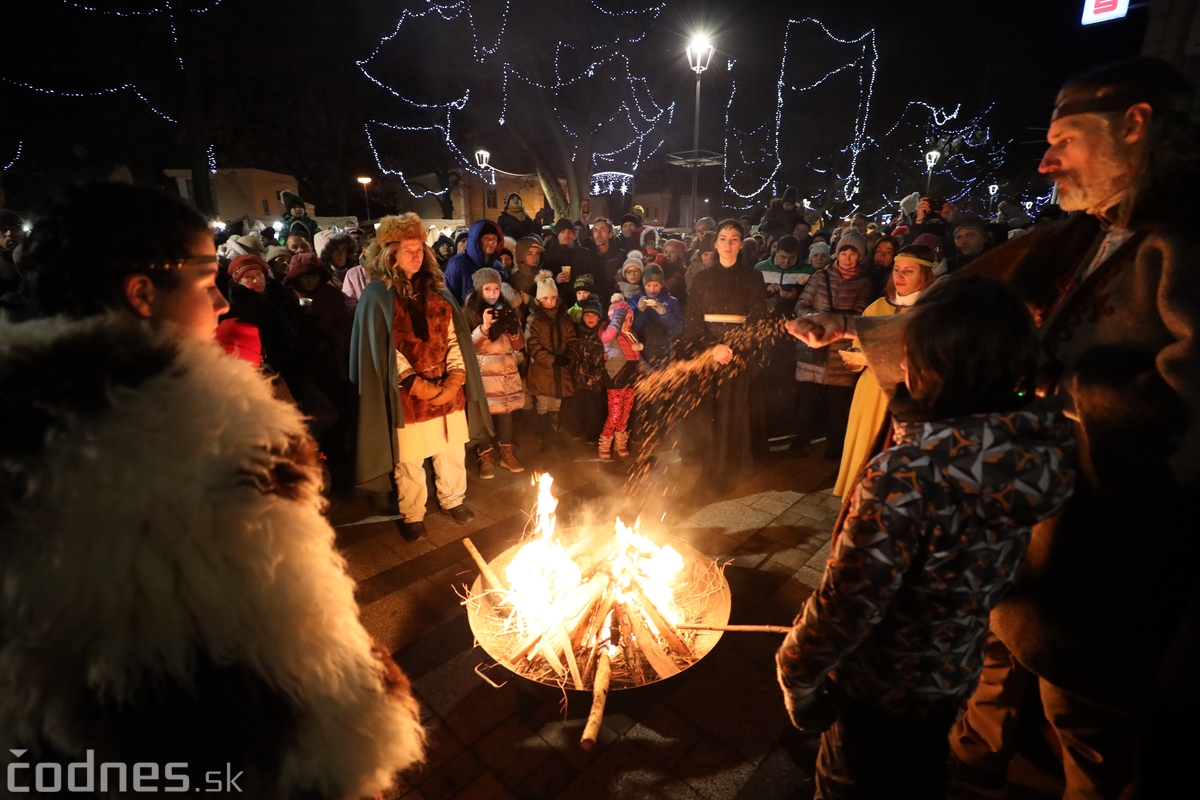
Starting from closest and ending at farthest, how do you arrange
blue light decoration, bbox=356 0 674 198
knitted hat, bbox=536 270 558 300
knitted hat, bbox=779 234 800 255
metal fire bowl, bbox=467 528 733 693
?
metal fire bowl, bbox=467 528 733 693, knitted hat, bbox=536 270 558 300, knitted hat, bbox=779 234 800 255, blue light decoration, bbox=356 0 674 198

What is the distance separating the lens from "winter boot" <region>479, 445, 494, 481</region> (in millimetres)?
5992

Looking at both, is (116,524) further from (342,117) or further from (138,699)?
(342,117)

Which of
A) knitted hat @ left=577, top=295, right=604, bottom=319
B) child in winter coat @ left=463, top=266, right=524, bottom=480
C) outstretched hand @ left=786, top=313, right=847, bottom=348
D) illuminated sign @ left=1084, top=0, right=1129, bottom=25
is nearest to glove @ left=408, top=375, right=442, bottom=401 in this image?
child in winter coat @ left=463, top=266, right=524, bottom=480

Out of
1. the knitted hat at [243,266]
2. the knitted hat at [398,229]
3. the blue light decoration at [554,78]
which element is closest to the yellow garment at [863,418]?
the knitted hat at [398,229]

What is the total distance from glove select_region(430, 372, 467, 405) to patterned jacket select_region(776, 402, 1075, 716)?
11.4 feet

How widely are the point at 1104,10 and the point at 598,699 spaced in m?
10.1

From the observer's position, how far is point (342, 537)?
4.81m

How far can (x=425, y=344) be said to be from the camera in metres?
4.52

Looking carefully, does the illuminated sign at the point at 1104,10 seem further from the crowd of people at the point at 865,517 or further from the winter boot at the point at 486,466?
the winter boot at the point at 486,466

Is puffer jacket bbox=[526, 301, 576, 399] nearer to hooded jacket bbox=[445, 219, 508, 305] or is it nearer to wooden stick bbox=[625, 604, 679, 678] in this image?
hooded jacket bbox=[445, 219, 508, 305]

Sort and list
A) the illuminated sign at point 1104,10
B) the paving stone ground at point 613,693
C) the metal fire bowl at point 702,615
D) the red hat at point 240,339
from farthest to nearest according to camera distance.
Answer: the illuminated sign at point 1104,10 → the red hat at point 240,339 → the metal fire bowl at point 702,615 → the paving stone ground at point 613,693

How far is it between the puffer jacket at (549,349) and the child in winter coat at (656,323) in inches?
31.9

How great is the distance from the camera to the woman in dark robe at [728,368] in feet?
18.9

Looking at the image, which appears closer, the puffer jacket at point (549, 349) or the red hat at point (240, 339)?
the red hat at point (240, 339)
